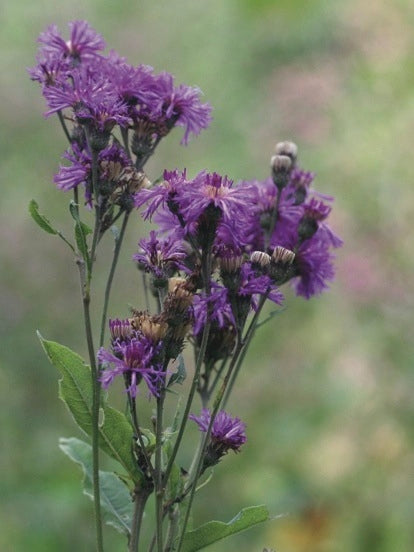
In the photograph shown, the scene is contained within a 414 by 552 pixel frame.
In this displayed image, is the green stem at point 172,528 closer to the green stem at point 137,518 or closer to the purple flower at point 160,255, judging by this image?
the green stem at point 137,518

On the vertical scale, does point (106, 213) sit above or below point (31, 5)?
below

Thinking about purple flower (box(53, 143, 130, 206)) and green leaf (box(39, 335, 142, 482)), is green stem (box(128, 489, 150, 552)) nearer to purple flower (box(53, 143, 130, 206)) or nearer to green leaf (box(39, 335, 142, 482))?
green leaf (box(39, 335, 142, 482))

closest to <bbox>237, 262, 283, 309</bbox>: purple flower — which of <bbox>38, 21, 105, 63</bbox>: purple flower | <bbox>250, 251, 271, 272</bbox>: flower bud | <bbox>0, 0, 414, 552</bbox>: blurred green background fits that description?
<bbox>250, 251, 271, 272</bbox>: flower bud

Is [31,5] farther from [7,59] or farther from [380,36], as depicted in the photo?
[380,36]

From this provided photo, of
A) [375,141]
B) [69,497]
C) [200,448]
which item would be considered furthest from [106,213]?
[375,141]

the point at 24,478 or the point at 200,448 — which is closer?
the point at 200,448

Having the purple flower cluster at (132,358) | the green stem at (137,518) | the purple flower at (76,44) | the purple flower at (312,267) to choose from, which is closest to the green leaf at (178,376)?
the purple flower cluster at (132,358)

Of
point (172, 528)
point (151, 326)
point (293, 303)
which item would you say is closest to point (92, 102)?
point (151, 326)
